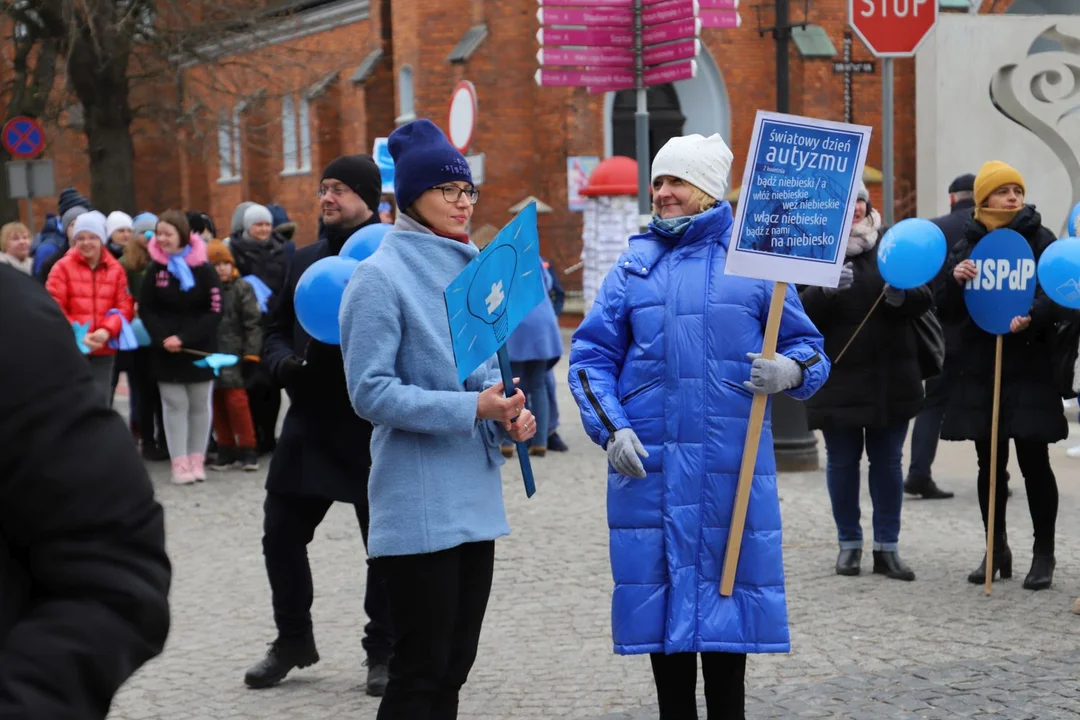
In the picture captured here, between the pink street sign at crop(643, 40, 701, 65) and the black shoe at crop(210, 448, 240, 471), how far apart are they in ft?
16.5

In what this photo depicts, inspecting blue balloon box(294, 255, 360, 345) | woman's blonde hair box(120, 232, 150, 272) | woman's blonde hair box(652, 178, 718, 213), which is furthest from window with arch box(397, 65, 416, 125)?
woman's blonde hair box(652, 178, 718, 213)

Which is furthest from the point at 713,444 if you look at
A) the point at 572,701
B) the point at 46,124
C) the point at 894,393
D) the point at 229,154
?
the point at 229,154

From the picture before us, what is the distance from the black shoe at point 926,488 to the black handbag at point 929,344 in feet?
7.32

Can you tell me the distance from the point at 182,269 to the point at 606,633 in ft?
19.9

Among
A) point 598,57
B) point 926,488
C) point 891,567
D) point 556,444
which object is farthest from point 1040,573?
point 598,57

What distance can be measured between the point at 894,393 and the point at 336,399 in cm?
334

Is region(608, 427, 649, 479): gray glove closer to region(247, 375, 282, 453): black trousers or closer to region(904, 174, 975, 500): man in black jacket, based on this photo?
region(904, 174, 975, 500): man in black jacket

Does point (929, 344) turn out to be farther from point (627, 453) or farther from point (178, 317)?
point (178, 317)

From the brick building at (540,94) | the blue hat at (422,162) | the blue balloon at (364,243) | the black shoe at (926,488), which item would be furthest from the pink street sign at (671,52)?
the brick building at (540,94)

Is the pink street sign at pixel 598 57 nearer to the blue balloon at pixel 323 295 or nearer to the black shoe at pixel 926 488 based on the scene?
the black shoe at pixel 926 488

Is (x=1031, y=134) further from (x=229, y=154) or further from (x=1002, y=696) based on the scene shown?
(x=229, y=154)

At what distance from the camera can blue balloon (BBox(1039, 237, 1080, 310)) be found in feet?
22.5

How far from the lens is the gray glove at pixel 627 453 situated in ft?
14.7

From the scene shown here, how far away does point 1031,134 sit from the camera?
15.4m
